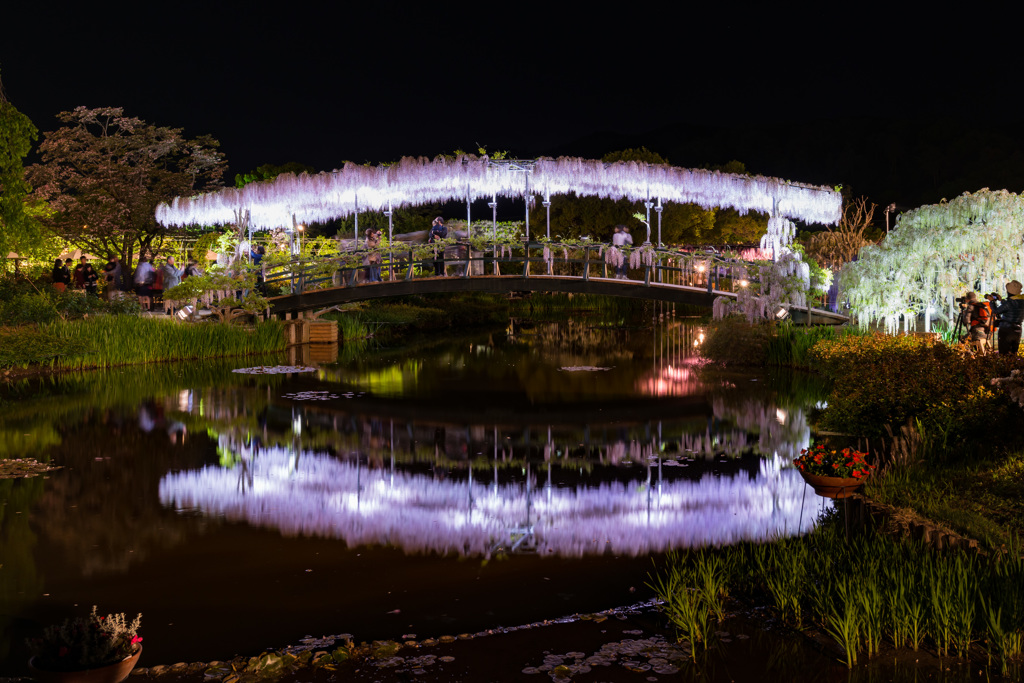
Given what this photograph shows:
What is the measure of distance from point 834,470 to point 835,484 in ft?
0.38

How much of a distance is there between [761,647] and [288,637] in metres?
2.88

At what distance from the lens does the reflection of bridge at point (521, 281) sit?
2264 centimetres

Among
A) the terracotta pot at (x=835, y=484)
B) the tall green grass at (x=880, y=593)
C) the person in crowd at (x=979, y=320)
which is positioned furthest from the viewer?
the person in crowd at (x=979, y=320)

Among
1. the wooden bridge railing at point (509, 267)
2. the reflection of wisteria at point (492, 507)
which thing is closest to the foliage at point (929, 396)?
the reflection of wisteria at point (492, 507)

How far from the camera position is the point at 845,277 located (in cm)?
1989

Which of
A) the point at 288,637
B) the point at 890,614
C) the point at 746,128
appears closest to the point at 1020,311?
the point at 890,614

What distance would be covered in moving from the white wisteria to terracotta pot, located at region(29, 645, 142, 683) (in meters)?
16.9

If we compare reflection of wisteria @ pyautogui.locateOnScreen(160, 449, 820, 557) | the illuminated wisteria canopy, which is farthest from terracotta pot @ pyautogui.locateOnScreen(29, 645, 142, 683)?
the illuminated wisteria canopy

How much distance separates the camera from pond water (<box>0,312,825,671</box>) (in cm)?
638

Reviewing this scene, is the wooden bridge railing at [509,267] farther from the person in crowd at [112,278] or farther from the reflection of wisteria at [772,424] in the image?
the reflection of wisteria at [772,424]

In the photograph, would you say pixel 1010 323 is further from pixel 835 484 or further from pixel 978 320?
pixel 835 484

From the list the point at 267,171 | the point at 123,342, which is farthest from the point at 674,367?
the point at 267,171

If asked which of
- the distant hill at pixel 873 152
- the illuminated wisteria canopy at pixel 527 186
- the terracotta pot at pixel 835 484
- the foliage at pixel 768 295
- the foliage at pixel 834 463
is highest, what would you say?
the distant hill at pixel 873 152

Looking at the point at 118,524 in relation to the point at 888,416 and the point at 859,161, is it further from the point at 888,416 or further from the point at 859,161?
the point at 859,161
